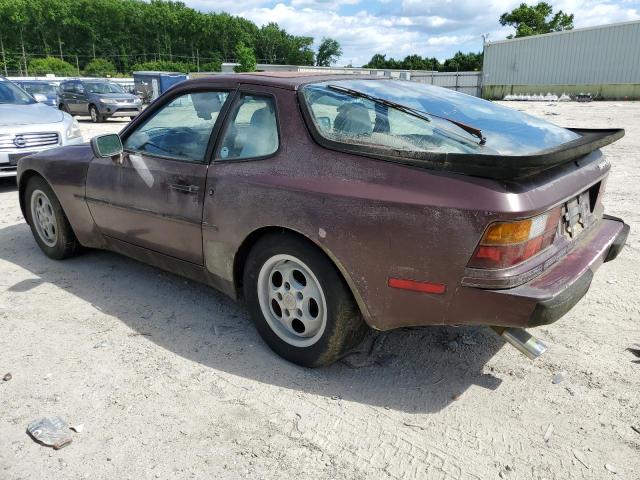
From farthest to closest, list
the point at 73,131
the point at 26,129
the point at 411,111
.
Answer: the point at 73,131 → the point at 26,129 → the point at 411,111

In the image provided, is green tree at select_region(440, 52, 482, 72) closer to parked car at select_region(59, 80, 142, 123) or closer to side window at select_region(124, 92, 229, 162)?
parked car at select_region(59, 80, 142, 123)

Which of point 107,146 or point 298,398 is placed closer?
point 298,398

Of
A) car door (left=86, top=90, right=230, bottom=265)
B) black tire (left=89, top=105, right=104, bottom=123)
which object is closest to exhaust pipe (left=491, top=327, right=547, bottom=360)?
car door (left=86, top=90, right=230, bottom=265)

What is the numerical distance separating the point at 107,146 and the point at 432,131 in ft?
7.50

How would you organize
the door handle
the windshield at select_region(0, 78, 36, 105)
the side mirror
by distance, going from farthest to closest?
1. the windshield at select_region(0, 78, 36, 105)
2. the side mirror
3. the door handle

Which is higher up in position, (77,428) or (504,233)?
(504,233)

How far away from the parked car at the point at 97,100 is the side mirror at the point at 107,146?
1680 centimetres

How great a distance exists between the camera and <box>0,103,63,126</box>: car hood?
7672 millimetres

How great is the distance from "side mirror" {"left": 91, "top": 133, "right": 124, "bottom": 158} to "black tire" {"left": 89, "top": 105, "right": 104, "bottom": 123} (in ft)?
57.7

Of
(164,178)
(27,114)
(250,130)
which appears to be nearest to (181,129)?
(164,178)

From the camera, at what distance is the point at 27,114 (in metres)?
8.00

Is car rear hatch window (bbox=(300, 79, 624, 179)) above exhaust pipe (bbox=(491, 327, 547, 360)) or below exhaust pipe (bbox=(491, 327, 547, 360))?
above

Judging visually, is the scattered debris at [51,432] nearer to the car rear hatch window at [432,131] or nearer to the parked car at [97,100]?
the car rear hatch window at [432,131]

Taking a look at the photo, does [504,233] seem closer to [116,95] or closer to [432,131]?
[432,131]
